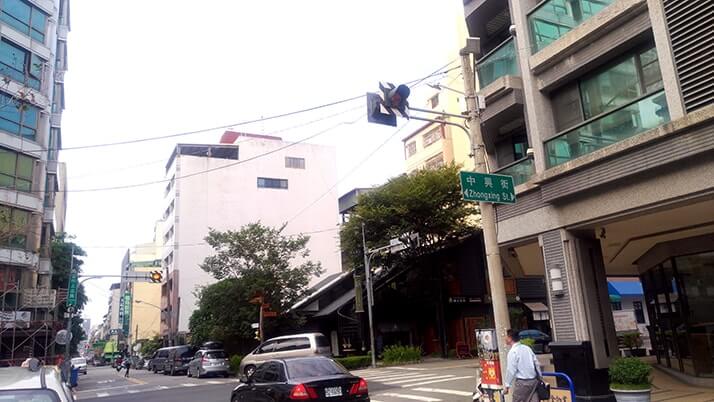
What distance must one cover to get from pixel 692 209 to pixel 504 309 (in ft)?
15.8

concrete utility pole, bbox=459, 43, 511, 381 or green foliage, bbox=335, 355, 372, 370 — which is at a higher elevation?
concrete utility pole, bbox=459, 43, 511, 381

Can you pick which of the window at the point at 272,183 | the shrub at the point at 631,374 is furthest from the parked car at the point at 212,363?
the window at the point at 272,183

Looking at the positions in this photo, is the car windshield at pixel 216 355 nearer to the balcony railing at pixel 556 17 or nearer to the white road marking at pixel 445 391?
the white road marking at pixel 445 391

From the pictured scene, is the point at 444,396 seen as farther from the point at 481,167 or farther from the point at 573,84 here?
the point at 573,84

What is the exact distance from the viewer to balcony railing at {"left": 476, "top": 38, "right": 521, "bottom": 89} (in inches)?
545

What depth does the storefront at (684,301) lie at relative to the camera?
479 inches

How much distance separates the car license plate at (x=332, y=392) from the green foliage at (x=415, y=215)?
2072 cm

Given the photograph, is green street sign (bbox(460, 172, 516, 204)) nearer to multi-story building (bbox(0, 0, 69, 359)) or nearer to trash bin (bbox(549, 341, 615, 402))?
trash bin (bbox(549, 341, 615, 402))

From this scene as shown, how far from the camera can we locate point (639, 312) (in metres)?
37.0

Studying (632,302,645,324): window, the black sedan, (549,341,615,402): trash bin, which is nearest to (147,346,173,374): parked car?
the black sedan

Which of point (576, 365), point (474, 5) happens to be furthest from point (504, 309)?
point (474, 5)

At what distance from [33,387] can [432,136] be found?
54312 millimetres

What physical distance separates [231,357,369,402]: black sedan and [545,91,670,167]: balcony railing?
22.4ft

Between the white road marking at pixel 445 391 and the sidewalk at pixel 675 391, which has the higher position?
the sidewalk at pixel 675 391
